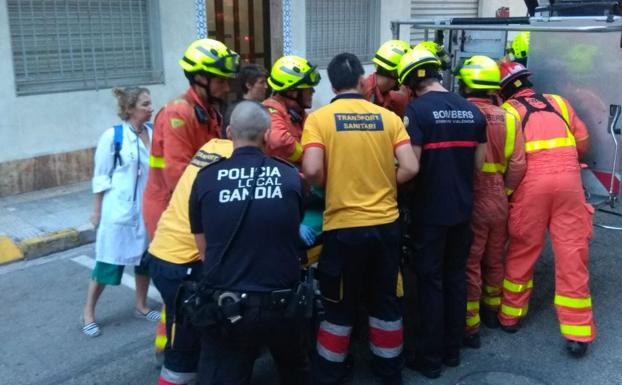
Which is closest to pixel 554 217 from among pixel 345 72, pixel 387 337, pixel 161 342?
pixel 387 337

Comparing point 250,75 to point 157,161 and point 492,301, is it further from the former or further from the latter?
point 492,301

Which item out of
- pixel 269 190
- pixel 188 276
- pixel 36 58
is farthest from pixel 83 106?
pixel 269 190

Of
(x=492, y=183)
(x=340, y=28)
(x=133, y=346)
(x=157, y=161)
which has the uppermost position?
(x=340, y=28)

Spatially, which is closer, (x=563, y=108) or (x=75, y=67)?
(x=563, y=108)

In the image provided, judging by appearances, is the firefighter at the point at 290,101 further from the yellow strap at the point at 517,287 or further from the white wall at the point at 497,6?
the white wall at the point at 497,6

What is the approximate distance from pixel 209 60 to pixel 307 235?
3.97 feet

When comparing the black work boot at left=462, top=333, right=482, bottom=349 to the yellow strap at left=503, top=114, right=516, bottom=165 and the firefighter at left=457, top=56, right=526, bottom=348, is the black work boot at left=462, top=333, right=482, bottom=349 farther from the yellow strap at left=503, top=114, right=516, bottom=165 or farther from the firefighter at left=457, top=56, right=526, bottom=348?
the yellow strap at left=503, top=114, right=516, bottom=165

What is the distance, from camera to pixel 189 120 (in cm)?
395

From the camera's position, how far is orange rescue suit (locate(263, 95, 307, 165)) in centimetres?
412

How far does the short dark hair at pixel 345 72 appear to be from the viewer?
364 cm

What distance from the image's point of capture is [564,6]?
5.54m

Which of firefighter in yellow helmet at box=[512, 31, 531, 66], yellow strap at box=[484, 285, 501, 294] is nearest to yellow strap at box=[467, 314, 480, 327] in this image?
yellow strap at box=[484, 285, 501, 294]

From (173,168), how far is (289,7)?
293 inches

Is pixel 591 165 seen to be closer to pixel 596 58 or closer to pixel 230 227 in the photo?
pixel 596 58
